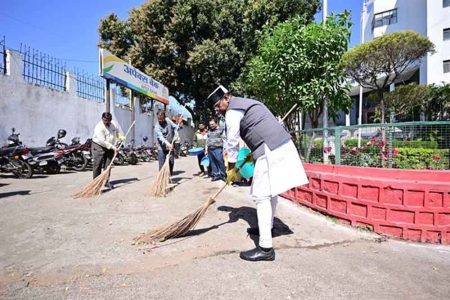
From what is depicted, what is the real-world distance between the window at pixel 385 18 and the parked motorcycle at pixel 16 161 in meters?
28.0

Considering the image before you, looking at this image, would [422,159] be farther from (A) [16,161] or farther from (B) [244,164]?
(A) [16,161]

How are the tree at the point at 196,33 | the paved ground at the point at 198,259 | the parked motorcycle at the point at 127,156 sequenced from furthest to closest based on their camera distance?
1. the tree at the point at 196,33
2. the parked motorcycle at the point at 127,156
3. the paved ground at the point at 198,259

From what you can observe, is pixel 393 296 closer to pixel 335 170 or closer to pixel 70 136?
pixel 335 170

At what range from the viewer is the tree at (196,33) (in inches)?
764

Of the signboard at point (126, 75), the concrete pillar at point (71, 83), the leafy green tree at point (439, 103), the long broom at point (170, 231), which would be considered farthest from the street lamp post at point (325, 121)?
the leafy green tree at point (439, 103)

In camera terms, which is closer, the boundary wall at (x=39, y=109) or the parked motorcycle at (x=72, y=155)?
the boundary wall at (x=39, y=109)

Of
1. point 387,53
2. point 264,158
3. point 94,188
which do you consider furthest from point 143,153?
point 264,158

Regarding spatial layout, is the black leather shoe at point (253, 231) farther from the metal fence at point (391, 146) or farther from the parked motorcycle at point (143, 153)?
the parked motorcycle at point (143, 153)

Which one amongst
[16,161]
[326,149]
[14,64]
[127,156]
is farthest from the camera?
[127,156]

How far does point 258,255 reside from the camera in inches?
129

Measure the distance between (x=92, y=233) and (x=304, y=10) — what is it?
19.2 meters

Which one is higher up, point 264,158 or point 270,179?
point 264,158

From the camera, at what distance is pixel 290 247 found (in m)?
3.77

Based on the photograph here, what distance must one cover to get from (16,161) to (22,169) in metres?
0.24
